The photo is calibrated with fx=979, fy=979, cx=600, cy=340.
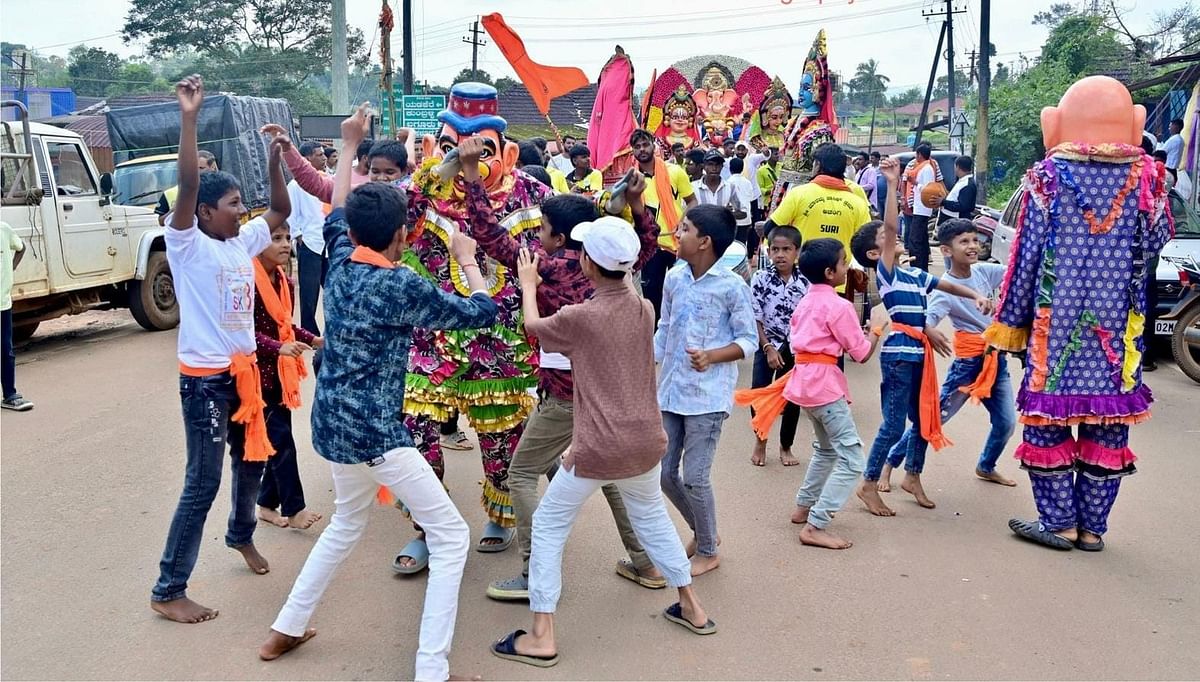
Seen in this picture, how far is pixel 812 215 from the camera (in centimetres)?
637

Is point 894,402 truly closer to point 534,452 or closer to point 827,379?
point 827,379

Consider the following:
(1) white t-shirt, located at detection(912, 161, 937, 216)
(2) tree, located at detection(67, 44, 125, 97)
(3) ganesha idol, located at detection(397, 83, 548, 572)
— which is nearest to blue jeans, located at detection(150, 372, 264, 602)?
(3) ganesha idol, located at detection(397, 83, 548, 572)

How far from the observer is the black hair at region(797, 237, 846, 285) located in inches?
186

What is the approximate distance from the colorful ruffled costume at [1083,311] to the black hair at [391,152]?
301 cm

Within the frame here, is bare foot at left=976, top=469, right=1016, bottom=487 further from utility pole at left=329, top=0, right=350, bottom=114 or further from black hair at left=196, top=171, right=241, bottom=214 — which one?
utility pole at left=329, top=0, right=350, bottom=114

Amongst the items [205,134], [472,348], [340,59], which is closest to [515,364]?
[472,348]

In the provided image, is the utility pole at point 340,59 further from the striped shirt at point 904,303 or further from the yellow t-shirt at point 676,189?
the striped shirt at point 904,303

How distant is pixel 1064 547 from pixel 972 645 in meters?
1.25

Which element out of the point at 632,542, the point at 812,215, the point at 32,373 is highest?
the point at 812,215

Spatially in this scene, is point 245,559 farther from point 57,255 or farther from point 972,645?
point 57,255

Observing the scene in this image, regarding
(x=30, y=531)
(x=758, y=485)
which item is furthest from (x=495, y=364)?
(x=30, y=531)

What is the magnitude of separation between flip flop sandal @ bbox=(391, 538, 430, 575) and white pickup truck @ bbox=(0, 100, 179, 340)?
6.49 m

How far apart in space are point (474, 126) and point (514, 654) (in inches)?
94.7

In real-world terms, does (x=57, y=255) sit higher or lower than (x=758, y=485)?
higher
